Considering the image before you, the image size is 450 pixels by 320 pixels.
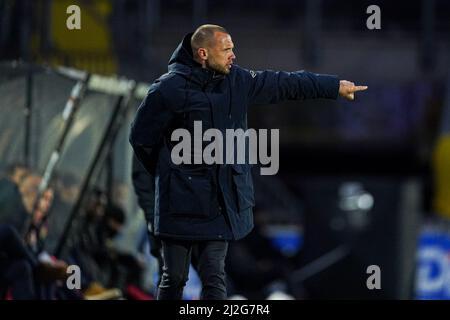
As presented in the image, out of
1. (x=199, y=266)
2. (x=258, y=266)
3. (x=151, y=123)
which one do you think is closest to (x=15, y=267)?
(x=199, y=266)

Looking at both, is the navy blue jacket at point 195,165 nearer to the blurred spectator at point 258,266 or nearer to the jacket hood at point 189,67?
the jacket hood at point 189,67

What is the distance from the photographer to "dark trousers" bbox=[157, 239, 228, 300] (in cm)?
693

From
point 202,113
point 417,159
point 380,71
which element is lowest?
point 417,159

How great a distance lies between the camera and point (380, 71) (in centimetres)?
A: 2139

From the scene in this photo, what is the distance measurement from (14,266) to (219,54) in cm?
242

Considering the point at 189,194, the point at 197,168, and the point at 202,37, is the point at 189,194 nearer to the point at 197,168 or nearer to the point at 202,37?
the point at 197,168

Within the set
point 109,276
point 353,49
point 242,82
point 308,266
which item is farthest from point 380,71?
point 242,82

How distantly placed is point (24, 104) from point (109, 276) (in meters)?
1.99

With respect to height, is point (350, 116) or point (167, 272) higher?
point (167, 272)

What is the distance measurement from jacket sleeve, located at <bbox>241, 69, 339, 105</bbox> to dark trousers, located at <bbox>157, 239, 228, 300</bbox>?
856 mm

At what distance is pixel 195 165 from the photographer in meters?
6.88

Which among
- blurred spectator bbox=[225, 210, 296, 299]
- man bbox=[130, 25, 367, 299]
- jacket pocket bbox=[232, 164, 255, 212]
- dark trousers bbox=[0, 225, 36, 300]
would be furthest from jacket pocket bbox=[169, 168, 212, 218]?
blurred spectator bbox=[225, 210, 296, 299]

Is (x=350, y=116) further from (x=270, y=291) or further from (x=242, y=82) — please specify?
(x=242, y=82)

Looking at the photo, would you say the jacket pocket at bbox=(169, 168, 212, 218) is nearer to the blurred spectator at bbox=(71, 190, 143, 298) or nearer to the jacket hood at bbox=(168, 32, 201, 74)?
the jacket hood at bbox=(168, 32, 201, 74)
